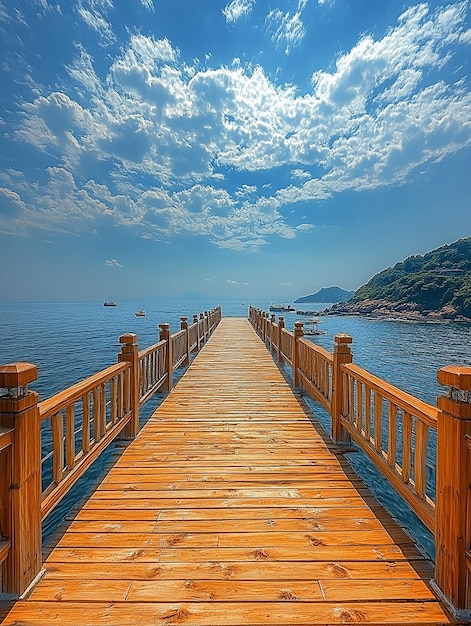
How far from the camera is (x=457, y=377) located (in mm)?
1819

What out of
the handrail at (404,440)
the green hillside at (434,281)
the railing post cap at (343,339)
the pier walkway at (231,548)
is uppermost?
the green hillside at (434,281)

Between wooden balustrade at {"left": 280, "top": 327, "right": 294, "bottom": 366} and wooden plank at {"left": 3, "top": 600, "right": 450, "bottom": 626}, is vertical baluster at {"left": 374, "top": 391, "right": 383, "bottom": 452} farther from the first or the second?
wooden balustrade at {"left": 280, "top": 327, "right": 294, "bottom": 366}

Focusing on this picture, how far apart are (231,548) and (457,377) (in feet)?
6.11

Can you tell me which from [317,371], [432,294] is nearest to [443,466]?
[317,371]

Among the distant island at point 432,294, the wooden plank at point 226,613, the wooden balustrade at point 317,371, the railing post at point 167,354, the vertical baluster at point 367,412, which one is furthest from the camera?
the distant island at point 432,294

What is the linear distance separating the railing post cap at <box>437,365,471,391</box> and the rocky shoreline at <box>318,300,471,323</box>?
59.0 meters

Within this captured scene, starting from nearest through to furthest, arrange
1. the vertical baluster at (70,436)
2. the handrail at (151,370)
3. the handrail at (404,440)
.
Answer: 1. the handrail at (404,440)
2. the vertical baluster at (70,436)
3. the handrail at (151,370)

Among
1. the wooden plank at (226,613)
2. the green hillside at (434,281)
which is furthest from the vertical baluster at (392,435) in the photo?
the green hillside at (434,281)

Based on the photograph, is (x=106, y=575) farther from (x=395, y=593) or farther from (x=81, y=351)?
(x=81, y=351)

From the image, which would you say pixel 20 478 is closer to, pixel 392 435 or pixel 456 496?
pixel 456 496

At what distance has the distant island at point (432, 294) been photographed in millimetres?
55119

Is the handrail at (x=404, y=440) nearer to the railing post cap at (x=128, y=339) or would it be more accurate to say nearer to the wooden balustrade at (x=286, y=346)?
the railing post cap at (x=128, y=339)

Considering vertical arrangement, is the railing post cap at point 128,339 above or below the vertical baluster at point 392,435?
above

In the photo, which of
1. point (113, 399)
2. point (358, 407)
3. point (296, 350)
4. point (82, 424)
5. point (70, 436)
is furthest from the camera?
point (296, 350)
